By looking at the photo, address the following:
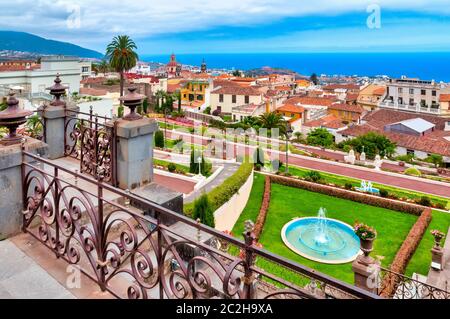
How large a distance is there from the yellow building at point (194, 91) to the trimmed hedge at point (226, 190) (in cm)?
4884

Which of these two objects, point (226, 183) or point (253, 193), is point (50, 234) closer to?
point (226, 183)

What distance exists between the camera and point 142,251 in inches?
133

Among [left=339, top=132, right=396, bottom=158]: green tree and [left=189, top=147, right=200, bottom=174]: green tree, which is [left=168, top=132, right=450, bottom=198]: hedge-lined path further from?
[left=339, top=132, right=396, bottom=158]: green tree

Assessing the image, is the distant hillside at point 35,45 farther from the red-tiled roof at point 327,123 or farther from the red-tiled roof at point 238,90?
the red-tiled roof at point 327,123

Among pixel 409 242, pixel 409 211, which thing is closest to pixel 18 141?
pixel 409 242

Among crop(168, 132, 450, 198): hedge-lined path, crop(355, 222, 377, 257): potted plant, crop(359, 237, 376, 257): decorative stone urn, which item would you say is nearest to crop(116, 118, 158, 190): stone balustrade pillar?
crop(355, 222, 377, 257): potted plant

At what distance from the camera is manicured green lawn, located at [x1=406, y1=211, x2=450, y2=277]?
49.9 feet

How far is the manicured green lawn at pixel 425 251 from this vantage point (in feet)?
49.9

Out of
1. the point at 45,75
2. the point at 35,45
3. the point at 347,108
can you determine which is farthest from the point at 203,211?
the point at 35,45

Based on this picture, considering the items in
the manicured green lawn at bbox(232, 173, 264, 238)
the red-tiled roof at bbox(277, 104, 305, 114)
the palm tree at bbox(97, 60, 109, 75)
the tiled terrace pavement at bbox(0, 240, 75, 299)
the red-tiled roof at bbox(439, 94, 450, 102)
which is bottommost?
the manicured green lawn at bbox(232, 173, 264, 238)

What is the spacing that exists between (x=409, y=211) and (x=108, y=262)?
20.9 m

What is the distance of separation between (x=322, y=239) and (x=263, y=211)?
331 cm

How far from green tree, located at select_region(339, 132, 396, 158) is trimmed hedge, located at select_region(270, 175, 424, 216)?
18.0 meters

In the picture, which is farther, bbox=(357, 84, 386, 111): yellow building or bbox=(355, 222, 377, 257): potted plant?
bbox=(357, 84, 386, 111): yellow building
